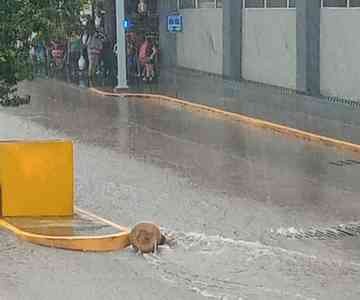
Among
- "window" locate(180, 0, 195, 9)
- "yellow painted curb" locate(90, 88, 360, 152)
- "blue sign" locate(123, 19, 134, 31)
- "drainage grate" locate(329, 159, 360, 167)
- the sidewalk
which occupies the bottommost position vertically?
"drainage grate" locate(329, 159, 360, 167)

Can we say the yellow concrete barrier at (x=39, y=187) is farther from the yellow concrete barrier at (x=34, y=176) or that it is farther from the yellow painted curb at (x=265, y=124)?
the yellow painted curb at (x=265, y=124)

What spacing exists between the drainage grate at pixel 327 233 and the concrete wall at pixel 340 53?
40.4ft

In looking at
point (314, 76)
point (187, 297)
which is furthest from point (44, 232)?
point (314, 76)

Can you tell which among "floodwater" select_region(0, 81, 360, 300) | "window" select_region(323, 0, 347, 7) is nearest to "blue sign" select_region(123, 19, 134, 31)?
"window" select_region(323, 0, 347, 7)

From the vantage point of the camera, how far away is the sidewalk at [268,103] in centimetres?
2045

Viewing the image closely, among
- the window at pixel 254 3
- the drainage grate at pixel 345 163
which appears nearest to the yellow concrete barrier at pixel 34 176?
the drainage grate at pixel 345 163

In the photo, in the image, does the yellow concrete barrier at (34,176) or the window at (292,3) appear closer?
the yellow concrete barrier at (34,176)

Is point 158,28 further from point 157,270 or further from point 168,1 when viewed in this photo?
point 157,270

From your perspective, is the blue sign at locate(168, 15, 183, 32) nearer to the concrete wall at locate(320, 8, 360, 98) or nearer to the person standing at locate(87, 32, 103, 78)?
the person standing at locate(87, 32, 103, 78)

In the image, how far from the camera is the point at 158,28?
3781cm

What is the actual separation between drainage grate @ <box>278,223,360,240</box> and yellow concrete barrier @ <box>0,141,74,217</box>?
2.68 metres

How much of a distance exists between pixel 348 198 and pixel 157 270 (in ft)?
15.0

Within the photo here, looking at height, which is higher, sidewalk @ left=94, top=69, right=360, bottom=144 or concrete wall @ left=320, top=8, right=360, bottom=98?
concrete wall @ left=320, top=8, right=360, bottom=98

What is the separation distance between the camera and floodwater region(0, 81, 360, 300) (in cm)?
934
